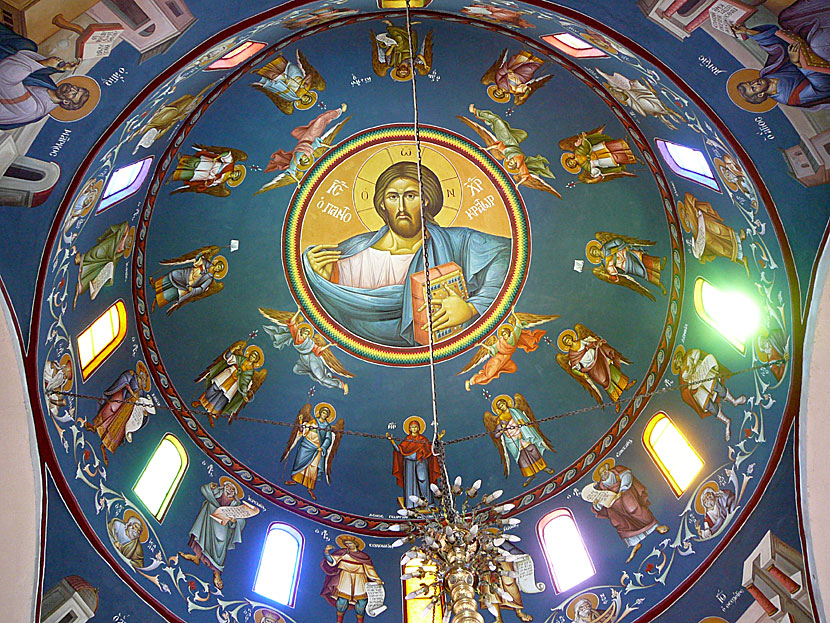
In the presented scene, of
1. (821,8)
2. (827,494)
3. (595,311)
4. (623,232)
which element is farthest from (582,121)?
(827,494)

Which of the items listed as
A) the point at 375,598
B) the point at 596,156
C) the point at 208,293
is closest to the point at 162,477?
the point at 208,293

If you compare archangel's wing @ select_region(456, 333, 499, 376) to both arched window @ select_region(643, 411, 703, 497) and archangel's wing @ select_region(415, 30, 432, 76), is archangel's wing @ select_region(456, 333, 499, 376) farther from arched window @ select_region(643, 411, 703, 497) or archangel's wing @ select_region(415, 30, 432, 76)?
archangel's wing @ select_region(415, 30, 432, 76)

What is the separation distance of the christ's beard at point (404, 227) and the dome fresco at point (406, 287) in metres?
0.04

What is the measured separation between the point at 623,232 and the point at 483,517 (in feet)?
18.2

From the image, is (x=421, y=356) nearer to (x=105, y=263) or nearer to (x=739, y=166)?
(x=105, y=263)

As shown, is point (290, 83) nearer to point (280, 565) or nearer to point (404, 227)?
point (404, 227)

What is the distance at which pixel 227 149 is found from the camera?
42.0ft

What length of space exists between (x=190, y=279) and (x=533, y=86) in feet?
19.5

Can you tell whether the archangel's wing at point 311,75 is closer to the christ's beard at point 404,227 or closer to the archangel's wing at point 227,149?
the archangel's wing at point 227,149

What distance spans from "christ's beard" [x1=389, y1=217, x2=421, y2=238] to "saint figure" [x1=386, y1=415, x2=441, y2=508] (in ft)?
10.2

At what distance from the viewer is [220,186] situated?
1314 cm

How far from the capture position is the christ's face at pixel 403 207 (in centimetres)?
1430

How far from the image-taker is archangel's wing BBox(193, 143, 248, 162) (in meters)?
12.5

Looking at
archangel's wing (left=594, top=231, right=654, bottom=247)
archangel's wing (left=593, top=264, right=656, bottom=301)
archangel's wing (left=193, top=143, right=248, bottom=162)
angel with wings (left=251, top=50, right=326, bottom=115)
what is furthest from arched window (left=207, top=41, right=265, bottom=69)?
archangel's wing (left=593, top=264, right=656, bottom=301)
